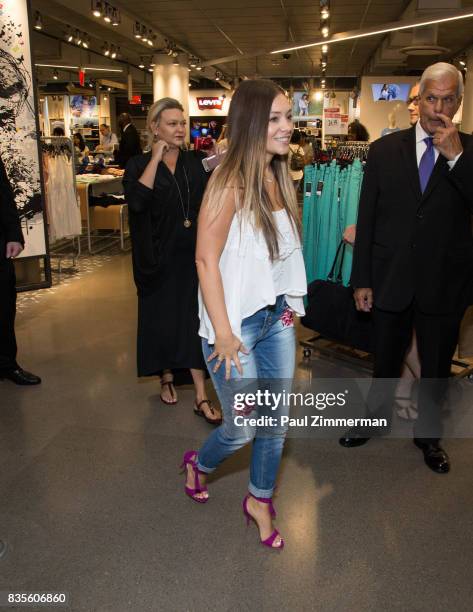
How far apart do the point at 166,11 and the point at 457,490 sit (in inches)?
421

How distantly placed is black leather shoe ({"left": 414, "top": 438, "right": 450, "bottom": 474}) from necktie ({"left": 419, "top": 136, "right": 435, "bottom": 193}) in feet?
3.92

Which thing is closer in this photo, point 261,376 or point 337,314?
point 261,376

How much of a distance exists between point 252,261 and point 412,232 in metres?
0.98

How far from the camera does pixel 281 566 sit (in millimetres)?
2029

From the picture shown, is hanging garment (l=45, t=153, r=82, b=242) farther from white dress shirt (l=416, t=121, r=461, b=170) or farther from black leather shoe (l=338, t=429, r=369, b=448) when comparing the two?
white dress shirt (l=416, t=121, r=461, b=170)

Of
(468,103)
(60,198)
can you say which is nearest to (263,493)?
(60,198)

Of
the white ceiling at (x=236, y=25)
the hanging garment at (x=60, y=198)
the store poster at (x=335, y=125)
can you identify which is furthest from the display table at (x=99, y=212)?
the store poster at (x=335, y=125)

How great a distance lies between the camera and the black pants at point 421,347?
2574 millimetres

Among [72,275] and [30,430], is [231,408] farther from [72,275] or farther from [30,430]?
[72,275]

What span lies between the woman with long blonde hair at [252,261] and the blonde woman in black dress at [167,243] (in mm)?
1108

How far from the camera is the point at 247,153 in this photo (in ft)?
5.69

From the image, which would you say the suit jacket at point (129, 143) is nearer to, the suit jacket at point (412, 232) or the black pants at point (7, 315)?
the black pants at point (7, 315)

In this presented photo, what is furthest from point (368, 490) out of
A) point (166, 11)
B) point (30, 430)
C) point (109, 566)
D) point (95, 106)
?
point (95, 106)

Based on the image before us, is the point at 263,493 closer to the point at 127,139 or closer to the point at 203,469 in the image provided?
the point at 203,469
